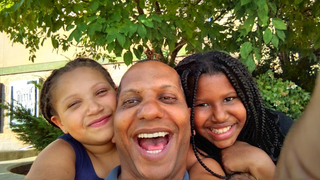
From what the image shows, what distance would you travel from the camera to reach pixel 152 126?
1466 mm

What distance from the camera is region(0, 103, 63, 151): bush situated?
218 inches

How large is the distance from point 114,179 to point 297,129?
4.09 ft

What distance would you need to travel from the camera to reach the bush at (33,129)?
5.54m

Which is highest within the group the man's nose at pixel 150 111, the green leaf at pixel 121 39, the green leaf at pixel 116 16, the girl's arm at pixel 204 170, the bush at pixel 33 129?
the green leaf at pixel 116 16

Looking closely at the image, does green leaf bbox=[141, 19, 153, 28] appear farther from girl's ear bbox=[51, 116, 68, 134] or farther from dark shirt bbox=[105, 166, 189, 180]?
Answer: dark shirt bbox=[105, 166, 189, 180]

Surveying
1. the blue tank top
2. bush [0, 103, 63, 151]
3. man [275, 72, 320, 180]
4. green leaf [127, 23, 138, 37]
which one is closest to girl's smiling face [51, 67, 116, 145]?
the blue tank top

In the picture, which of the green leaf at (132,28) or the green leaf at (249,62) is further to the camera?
the green leaf at (132,28)

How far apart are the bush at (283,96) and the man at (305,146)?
13.3 feet

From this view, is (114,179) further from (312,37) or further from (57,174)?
(312,37)

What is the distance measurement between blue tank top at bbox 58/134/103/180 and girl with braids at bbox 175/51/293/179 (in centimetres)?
64

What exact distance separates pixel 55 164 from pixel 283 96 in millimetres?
3857

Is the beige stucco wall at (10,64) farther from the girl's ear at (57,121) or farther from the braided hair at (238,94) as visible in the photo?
the braided hair at (238,94)

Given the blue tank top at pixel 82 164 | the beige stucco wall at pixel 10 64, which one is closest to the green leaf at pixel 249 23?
the blue tank top at pixel 82 164

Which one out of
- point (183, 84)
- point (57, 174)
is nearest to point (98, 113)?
point (57, 174)
